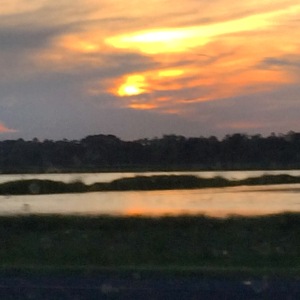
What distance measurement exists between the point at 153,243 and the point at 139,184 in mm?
43947

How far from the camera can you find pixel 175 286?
14.6 metres

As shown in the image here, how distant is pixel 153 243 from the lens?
74.6 feet

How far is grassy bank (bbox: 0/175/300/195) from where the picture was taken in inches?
2298

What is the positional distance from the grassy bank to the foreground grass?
1153 inches

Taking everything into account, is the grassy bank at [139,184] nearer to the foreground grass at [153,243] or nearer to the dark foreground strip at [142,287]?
the foreground grass at [153,243]

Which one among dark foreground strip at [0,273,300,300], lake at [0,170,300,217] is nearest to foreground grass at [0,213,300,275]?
dark foreground strip at [0,273,300,300]

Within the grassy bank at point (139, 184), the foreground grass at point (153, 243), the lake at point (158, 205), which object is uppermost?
the grassy bank at point (139, 184)

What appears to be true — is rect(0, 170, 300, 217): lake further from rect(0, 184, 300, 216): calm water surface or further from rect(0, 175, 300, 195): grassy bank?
rect(0, 175, 300, 195): grassy bank

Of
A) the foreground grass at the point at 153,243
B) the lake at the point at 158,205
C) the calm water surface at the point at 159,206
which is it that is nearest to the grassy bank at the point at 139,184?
the lake at the point at 158,205

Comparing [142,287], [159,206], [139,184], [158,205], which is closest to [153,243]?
[142,287]

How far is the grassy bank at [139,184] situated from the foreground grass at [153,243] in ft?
96.0

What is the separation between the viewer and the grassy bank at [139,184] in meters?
58.4

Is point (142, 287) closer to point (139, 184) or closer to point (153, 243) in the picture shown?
point (153, 243)

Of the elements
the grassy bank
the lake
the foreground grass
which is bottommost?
the foreground grass
